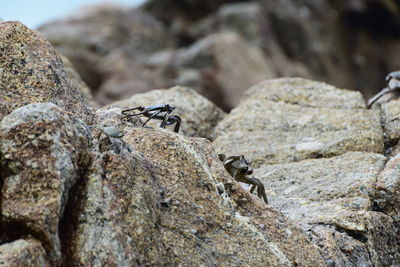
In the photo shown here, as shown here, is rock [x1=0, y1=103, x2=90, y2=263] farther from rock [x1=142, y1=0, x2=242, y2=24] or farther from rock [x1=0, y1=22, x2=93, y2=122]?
rock [x1=142, y1=0, x2=242, y2=24]

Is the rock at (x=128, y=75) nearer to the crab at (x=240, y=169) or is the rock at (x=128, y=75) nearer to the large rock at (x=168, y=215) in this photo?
the crab at (x=240, y=169)

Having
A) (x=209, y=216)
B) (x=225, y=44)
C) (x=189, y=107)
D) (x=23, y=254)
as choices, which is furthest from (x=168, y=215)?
(x=225, y=44)

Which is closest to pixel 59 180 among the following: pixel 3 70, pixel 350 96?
pixel 3 70

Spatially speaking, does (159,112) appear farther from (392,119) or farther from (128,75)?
(128,75)

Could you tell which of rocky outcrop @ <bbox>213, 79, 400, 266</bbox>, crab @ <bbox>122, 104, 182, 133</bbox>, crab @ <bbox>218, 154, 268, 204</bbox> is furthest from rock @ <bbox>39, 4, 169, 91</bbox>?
crab @ <bbox>122, 104, 182, 133</bbox>

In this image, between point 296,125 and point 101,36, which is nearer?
point 296,125

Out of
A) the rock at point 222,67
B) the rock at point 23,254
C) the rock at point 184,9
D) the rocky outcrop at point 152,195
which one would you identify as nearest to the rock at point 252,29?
the rock at point 184,9

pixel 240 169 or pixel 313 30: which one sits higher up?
pixel 240 169
